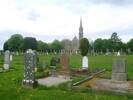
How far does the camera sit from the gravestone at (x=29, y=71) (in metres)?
14.1

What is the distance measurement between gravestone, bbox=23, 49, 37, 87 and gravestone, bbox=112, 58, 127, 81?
572 cm

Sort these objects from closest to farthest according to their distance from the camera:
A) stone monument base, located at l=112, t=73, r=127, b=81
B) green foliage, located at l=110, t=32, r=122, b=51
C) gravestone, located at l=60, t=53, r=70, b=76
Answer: stone monument base, located at l=112, t=73, r=127, b=81
gravestone, located at l=60, t=53, r=70, b=76
green foliage, located at l=110, t=32, r=122, b=51

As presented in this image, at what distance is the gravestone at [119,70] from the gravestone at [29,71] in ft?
18.8

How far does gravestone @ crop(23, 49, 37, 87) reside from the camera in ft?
46.2

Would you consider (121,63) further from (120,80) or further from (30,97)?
(30,97)

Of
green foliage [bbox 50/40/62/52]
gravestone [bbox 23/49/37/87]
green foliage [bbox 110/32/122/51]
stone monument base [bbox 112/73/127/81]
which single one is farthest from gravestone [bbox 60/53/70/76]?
green foliage [bbox 50/40/62/52]

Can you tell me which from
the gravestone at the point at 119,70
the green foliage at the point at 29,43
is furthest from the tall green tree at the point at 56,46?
the gravestone at the point at 119,70

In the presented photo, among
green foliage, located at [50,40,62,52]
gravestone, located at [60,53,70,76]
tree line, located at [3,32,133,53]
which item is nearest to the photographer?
gravestone, located at [60,53,70,76]

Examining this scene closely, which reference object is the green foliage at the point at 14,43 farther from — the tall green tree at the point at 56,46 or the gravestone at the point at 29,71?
the gravestone at the point at 29,71

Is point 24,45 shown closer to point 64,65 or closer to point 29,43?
point 29,43

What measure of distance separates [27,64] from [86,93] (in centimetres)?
413

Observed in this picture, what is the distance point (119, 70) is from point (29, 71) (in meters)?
6.18

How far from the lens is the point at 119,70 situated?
1753cm

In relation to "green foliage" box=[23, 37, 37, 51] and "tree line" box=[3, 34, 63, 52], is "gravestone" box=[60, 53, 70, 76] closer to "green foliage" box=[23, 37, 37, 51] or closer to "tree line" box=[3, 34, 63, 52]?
"tree line" box=[3, 34, 63, 52]
